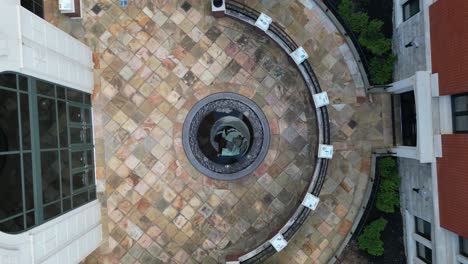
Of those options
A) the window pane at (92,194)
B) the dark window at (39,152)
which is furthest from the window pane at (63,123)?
the window pane at (92,194)

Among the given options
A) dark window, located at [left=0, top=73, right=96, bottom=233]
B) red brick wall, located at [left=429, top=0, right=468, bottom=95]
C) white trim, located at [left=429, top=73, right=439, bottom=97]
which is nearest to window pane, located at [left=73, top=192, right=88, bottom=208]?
dark window, located at [left=0, top=73, right=96, bottom=233]

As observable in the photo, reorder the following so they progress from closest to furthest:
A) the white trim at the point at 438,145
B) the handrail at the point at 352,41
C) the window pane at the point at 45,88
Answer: the window pane at the point at 45,88 → the white trim at the point at 438,145 → the handrail at the point at 352,41

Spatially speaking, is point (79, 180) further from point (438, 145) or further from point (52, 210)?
point (438, 145)

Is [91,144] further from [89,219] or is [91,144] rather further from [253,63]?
[253,63]

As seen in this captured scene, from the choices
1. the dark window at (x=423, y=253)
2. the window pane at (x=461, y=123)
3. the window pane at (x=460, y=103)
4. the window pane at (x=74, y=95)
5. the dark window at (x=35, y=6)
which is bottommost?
the dark window at (x=423, y=253)

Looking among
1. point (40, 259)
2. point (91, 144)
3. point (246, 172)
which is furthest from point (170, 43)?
point (40, 259)

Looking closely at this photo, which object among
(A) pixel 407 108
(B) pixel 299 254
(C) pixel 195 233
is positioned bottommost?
(B) pixel 299 254

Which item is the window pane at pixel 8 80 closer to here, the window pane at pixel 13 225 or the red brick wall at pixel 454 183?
the window pane at pixel 13 225
